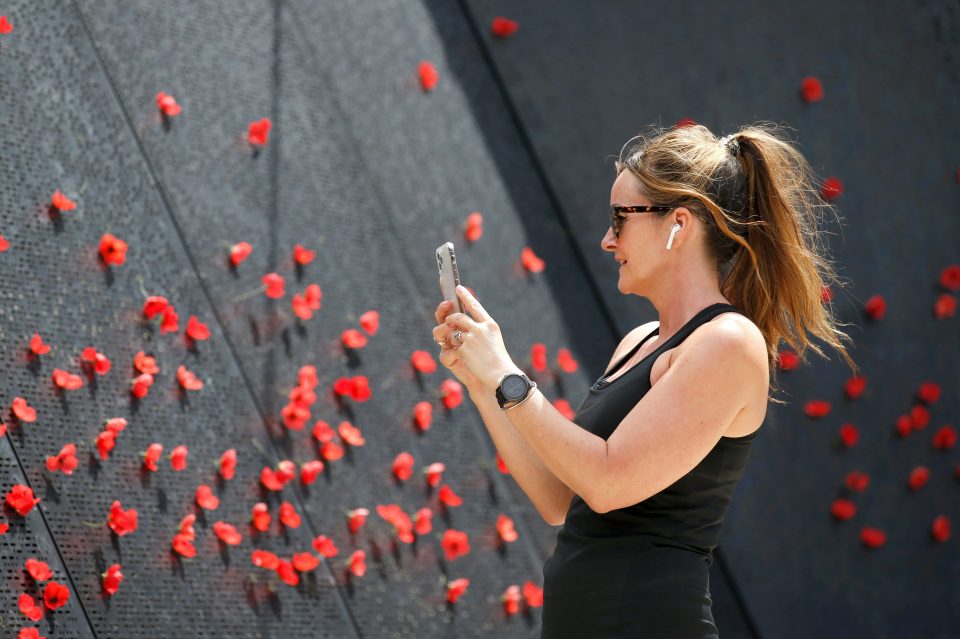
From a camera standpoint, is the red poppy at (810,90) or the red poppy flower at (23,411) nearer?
the red poppy flower at (23,411)

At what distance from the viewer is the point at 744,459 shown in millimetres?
1717

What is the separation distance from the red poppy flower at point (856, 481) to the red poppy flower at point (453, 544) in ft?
4.29

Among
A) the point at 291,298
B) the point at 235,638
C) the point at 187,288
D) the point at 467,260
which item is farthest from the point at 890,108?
the point at 235,638

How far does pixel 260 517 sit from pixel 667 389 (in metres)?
1.41

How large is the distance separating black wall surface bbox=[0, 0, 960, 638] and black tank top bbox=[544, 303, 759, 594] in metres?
1.18

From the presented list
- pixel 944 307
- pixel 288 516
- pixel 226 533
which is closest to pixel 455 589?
pixel 288 516

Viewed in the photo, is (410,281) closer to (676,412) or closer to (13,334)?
(13,334)

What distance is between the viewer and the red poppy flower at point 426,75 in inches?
136

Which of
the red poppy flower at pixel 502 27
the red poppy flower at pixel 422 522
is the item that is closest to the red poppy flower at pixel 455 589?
the red poppy flower at pixel 422 522

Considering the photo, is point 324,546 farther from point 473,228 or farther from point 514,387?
point 514,387

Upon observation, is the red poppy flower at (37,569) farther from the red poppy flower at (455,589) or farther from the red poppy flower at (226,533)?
the red poppy flower at (455,589)

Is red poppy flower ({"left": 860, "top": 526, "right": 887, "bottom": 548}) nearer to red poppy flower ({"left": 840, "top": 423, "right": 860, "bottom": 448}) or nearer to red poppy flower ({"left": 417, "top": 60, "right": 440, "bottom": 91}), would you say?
red poppy flower ({"left": 840, "top": 423, "right": 860, "bottom": 448})

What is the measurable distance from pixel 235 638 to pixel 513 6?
2.01 metres

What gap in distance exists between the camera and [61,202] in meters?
2.65
